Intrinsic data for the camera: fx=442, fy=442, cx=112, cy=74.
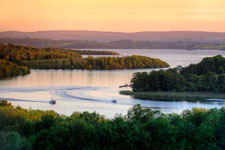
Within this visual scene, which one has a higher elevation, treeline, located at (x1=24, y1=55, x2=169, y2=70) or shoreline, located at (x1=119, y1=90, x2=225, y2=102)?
treeline, located at (x1=24, y1=55, x2=169, y2=70)

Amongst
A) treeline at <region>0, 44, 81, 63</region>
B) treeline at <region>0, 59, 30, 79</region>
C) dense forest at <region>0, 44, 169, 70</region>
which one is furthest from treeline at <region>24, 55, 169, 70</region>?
treeline at <region>0, 59, 30, 79</region>

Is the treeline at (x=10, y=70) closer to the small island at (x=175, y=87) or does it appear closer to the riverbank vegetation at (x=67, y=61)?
the riverbank vegetation at (x=67, y=61)

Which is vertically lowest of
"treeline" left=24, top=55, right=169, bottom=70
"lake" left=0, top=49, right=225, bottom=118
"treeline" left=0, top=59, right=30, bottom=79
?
"lake" left=0, top=49, right=225, bottom=118

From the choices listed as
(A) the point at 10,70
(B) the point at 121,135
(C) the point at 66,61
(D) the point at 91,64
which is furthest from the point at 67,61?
(B) the point at 121,135

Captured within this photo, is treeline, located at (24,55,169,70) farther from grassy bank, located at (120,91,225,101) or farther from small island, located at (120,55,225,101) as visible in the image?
grassy bank, located at (120,91,225,101)

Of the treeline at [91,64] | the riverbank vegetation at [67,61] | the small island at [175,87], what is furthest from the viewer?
the riverbank vegetation at [67,61]

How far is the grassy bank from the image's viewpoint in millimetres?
22234

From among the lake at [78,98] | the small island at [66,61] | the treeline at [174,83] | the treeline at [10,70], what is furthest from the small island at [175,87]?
the small island at [66,61]

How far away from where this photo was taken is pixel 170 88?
955 inches

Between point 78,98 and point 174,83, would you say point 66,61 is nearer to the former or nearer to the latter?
point 174,83

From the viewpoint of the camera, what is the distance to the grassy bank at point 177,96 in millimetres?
22234

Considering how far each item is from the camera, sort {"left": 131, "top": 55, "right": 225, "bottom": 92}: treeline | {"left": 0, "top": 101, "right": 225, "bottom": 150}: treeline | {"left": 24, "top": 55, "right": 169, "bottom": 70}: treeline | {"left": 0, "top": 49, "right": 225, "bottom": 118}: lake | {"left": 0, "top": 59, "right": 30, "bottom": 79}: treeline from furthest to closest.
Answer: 1. {"left": 24, "top": 55, "right": 169, "bottom": 70}: treeline
2. {"left": 0, "top": 59, "right": 30, "bottom": 79}: treeline
3. {"left": 131, "top": 55, "right": 225, "bottom": 92}: treeline
4. {"left": 0, "top": 49, "right": 225, "bottom": 118}: lake
5. {"left": 0, "top": 101, "right": 225, "bottom": 150}: treeline

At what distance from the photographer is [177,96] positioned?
74.0 ft

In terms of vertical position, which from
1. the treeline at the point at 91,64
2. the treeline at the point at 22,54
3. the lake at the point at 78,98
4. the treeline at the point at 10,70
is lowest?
the lake at the point at 78,98
